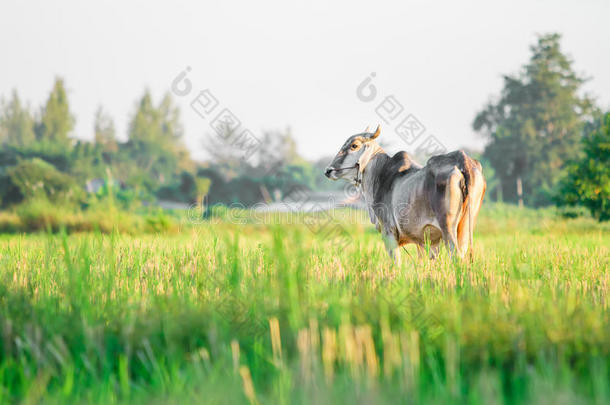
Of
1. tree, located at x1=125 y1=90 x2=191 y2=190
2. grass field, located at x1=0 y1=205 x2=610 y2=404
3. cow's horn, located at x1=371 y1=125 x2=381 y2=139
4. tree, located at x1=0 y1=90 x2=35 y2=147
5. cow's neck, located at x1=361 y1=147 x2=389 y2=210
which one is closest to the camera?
grass field, located at x1=0 y1=205 x2=610 y2=404

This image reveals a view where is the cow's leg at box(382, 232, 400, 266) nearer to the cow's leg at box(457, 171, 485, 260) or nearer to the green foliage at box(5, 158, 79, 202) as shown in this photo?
the cow's leg at box(457, 171, 485, 260)

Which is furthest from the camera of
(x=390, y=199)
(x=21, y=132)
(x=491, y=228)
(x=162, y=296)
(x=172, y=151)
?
(x=21, y=132)

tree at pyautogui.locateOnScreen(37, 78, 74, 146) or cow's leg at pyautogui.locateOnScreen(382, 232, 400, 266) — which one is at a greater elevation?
tree at pyautogui.locateOnScreen(37, 78, 74, 146)

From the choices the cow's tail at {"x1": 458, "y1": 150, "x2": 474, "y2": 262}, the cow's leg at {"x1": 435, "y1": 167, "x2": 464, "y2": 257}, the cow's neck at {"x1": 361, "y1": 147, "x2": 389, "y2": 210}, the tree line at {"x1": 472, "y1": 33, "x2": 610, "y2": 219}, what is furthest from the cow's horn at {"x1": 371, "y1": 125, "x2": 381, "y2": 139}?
the tree line at {"x1": 472, "y1": 33, "x2": 610, "y2": 219}

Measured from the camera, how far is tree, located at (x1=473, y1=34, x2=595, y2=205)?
37.2 meters

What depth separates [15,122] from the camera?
249 feet

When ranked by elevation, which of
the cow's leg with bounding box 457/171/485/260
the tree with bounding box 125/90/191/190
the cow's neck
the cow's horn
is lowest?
the cow's leg with bounding box 457/171/485/260

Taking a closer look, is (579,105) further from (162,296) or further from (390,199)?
(162,296)

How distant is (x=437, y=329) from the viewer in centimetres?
270

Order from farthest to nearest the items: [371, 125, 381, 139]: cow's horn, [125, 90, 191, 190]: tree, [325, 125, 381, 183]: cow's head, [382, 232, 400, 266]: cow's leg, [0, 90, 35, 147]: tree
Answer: [0, 90, 35, 147]: tree < [125, 90, 191, 190]: tree < [325, 125, 381, 183]: cow's head < [371, 125, 381, 139]: cow's horn < [382, 232, 400, 266]: cow's leg

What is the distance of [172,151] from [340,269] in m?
62.4

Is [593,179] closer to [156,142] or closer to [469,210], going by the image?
[469,210]

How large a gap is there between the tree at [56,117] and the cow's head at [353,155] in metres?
60.5

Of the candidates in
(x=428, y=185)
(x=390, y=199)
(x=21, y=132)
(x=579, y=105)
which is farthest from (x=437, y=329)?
(x=21, y=132)
